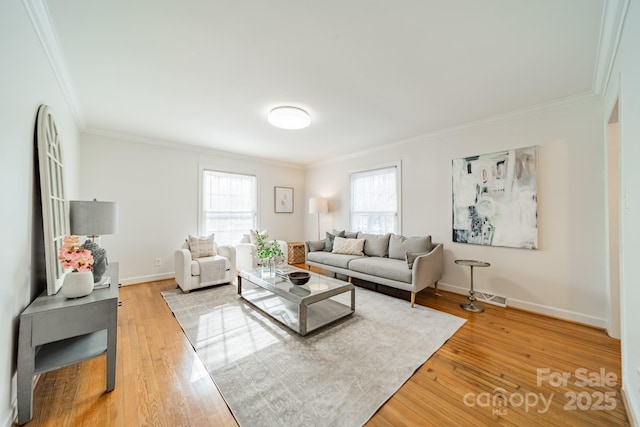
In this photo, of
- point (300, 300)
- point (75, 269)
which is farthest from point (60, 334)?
point (300, 300)

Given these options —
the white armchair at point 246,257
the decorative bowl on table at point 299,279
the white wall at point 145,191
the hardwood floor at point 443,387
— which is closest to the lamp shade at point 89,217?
the hardwood floor at point 443,387

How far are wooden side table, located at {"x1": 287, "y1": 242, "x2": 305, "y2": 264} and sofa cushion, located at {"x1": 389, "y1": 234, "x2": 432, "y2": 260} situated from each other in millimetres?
2269

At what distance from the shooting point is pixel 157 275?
416 centimetres

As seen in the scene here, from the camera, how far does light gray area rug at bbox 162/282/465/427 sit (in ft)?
4.88

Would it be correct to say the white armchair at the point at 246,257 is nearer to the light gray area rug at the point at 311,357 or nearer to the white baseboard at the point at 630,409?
the light gray area rug at the point at 311,357

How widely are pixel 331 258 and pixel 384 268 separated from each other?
3.46 feet

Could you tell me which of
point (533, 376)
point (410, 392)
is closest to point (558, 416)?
point (533, 376)

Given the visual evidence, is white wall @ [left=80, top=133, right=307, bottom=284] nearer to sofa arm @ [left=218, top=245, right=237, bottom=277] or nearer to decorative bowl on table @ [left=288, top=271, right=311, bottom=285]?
sofa arm @ [left=218, top=245, right=237, bottom=277]

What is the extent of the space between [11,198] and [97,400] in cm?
135

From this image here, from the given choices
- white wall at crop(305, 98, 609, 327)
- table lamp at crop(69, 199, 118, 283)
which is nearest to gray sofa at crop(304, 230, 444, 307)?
white wall at crop(305, 98, 609, 327)

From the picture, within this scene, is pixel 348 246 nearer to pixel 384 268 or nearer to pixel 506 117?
pixel 384 268

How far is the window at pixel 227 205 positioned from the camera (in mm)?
4757

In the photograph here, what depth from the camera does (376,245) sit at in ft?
13.7

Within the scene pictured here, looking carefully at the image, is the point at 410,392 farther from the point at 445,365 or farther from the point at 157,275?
the point at 157,275
